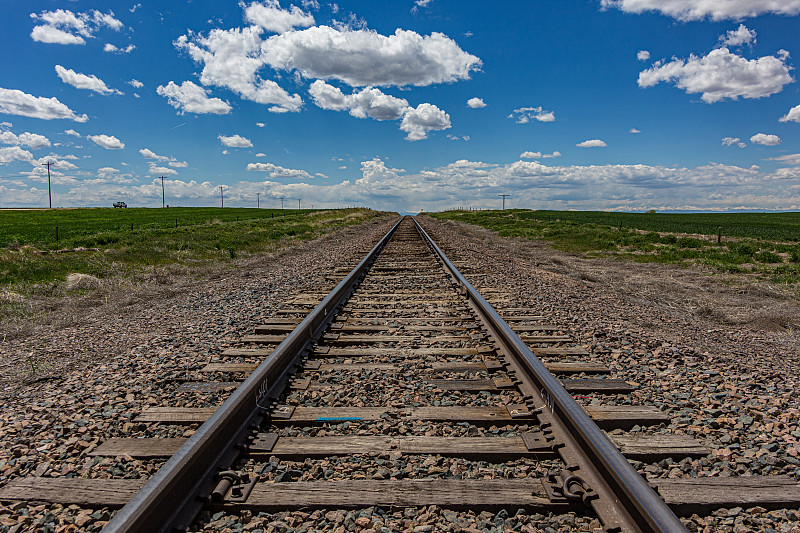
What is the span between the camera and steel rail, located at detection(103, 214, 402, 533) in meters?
1.96

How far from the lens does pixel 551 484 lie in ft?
7.69

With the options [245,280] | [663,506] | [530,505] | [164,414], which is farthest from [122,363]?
[245,280]

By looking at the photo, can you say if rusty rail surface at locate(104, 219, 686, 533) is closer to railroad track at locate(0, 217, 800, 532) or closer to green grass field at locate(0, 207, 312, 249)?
railroad track at locate(0, 217, 800, 532)

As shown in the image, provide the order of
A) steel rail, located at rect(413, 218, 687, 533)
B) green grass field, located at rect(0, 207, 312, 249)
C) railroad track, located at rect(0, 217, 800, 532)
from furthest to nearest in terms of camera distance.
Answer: green grass field, located at rect(0, 207, 312, 249)
railroad track, located at rect(0, 217, 800, 532)
steel rail, located at rect(413, 218, 687, 533)

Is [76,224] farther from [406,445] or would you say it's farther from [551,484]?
[551,484]

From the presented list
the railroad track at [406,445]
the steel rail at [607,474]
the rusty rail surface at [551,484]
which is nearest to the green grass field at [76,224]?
the railroad track at [406,445]

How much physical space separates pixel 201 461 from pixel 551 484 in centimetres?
177

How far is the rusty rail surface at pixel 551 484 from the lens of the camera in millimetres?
1975

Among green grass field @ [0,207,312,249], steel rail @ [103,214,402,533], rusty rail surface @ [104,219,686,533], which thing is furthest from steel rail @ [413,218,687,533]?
green grass field @ [0,207,312,249]

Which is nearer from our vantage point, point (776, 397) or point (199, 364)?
point (776, 397)

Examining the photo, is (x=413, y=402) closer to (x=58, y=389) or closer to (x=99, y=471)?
(x=99, y=471)

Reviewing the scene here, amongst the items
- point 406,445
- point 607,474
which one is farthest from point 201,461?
point 607,474

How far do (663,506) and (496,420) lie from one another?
120 cm

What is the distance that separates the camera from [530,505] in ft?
7.34
